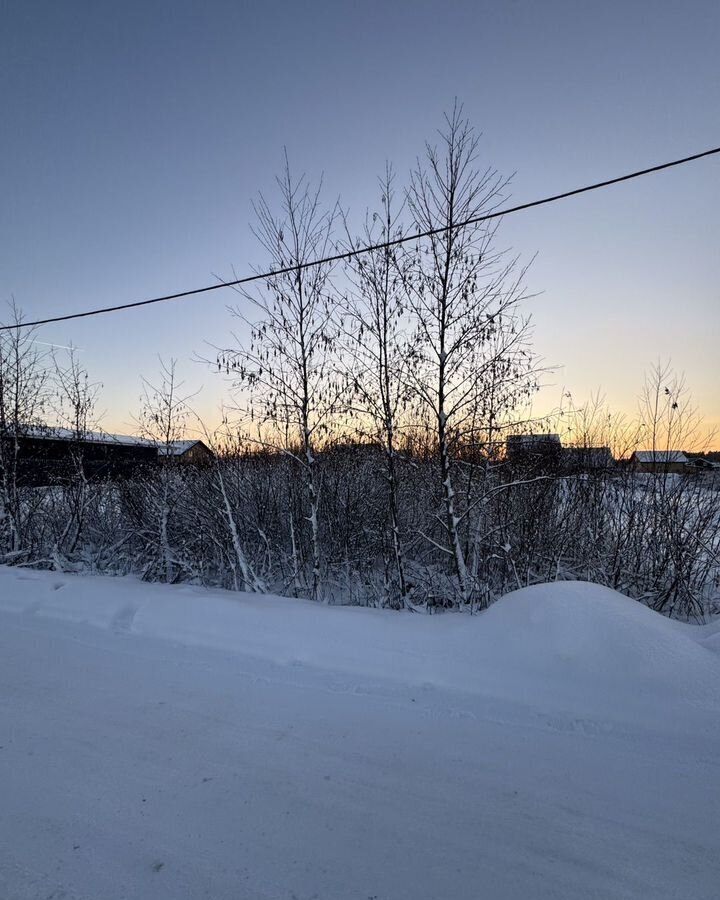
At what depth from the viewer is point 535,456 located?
6.77 m

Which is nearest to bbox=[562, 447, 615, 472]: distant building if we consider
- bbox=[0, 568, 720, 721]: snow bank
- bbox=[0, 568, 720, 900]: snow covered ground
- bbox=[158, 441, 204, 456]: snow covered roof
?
bbox=[0, 568, 720, 721]: snow bank

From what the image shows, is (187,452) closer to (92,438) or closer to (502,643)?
(92,438)

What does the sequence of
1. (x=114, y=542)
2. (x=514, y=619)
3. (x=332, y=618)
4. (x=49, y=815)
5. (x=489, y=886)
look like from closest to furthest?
1. (x=489, y=886)
2. (x=49, y=815)
3. (x=514, y=619)
4. (x=332, y=618)
5. (x=114, y=542)

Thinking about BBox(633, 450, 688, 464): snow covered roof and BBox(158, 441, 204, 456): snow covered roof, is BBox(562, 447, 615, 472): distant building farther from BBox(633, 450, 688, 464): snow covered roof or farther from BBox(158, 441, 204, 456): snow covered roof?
BBox(158, 441, 204, 456): snow covered roof

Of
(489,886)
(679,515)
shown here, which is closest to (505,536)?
(679,515)

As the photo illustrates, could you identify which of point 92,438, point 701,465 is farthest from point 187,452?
point 701,465

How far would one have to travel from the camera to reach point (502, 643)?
3570mm

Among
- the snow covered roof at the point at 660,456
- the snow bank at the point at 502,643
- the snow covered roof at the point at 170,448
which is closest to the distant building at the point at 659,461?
the snow covered roof at the point at 660,456

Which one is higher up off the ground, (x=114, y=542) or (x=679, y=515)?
(x=679, y=515)

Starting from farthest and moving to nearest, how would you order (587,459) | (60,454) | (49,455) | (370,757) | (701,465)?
(60,454) < (49,455) < (587,459) < (701,465) < (370,757)

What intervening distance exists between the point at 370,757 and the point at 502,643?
150 cm

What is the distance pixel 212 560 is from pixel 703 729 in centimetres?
743

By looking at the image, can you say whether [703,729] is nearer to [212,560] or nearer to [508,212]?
[508,212]

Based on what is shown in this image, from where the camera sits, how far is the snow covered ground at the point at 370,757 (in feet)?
5.84
